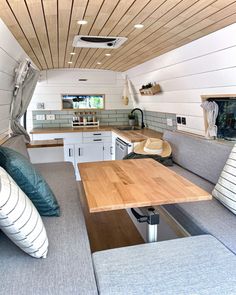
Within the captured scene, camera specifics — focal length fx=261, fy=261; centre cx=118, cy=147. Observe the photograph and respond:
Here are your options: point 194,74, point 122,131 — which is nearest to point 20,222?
point 194,74

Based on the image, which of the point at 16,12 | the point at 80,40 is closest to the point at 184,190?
the point at 16,12

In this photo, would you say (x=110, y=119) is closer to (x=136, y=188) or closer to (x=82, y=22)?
(x=82, y=22)

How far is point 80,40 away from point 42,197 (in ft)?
5.71

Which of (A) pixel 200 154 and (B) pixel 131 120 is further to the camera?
(B) pixel 131 120

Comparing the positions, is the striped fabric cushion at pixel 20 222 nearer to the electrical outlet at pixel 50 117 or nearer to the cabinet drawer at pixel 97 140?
the cabinet drawer at pixel 97 140

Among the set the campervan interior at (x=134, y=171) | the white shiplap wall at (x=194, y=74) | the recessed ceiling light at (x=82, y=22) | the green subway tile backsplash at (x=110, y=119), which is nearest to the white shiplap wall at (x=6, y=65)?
the campervan interior at (x=134, y=171)

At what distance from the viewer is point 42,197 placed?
163 centimetres

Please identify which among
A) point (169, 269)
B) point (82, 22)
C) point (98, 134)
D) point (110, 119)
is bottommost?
point (169, 269)

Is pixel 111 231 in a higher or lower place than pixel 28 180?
lower

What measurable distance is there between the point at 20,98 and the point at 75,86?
2.09 meters

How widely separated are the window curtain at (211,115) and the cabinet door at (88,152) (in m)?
2.55

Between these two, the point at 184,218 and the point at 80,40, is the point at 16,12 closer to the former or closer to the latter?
the point at 80,40

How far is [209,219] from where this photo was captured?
5.57 feet

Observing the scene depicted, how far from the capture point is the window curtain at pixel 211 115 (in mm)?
2557
